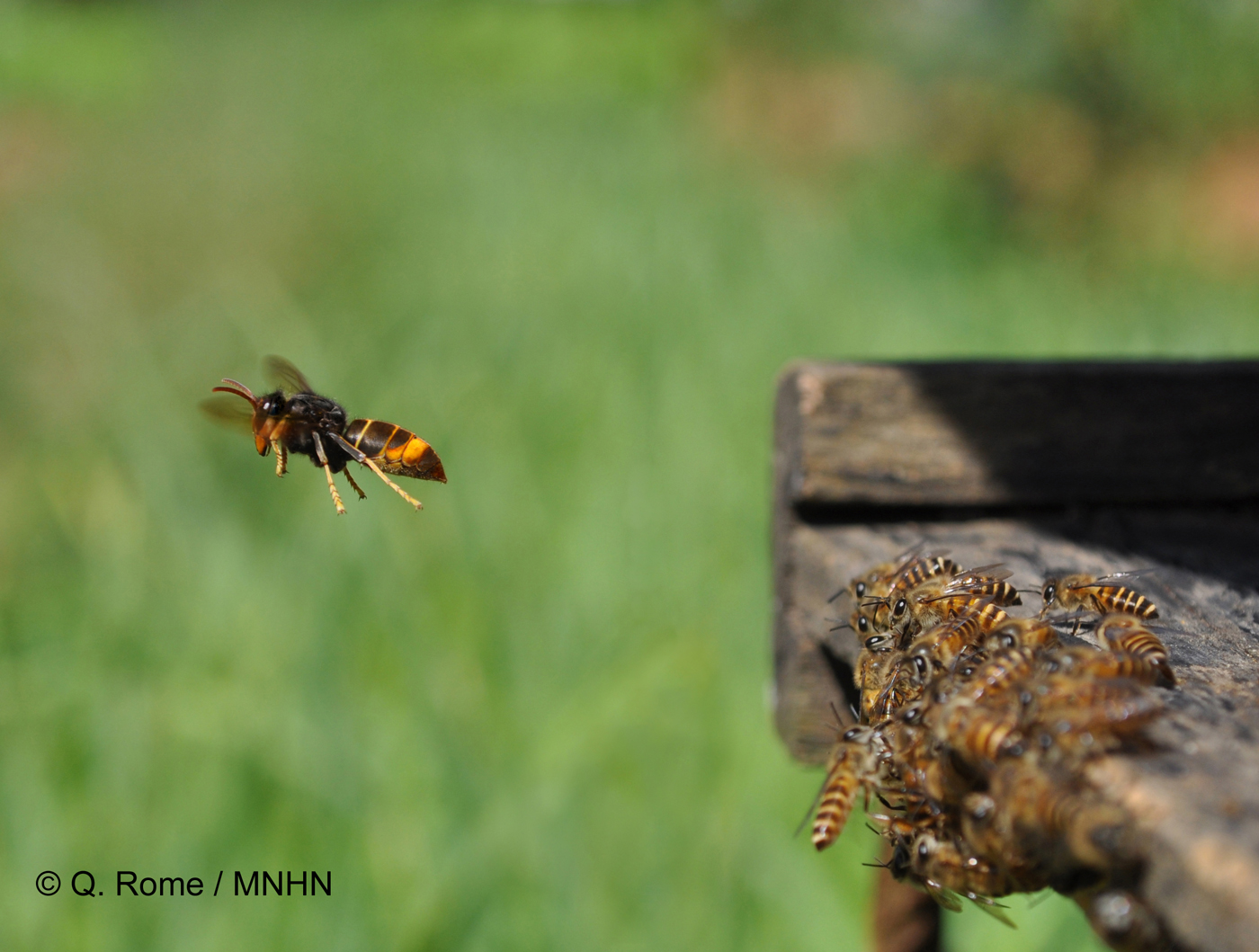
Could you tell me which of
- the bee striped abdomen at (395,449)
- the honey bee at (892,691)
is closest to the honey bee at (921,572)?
the honey bee at (892,691)

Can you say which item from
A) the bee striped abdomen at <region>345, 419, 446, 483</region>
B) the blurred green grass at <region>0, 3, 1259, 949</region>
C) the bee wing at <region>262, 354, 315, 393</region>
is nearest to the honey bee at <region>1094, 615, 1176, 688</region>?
the bee striped abdomen at <region>345, 419, 446, 483</region>

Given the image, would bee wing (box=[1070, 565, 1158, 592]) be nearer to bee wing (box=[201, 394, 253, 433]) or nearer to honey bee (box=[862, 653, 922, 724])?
honey bee (box=[862, 653, 922, 724])

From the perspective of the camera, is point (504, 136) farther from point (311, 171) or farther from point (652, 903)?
point (652, 903)

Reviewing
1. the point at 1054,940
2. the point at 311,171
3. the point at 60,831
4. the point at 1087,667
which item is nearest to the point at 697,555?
the point at 1054,940

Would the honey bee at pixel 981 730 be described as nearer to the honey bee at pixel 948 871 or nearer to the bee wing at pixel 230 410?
the honey bee at pixel 948 871

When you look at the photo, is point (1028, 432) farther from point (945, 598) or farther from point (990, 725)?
point (990, 725)

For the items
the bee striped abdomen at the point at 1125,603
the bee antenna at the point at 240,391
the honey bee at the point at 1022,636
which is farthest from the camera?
the bee antenna at the point at 240,391
